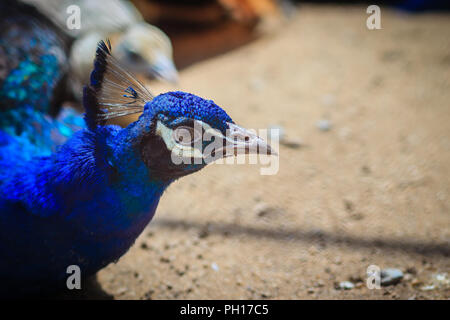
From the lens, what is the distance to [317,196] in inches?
86.6

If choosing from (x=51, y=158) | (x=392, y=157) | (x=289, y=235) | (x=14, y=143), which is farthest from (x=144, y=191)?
(x=392, y=157)

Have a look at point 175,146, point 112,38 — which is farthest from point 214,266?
point 112,38

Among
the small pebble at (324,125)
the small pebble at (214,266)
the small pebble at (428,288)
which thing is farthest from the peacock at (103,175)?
the small pebble at (324,125)

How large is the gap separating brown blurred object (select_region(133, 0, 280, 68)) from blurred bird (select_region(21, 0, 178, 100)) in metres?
0.91

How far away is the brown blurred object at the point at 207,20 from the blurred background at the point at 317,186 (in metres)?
0.07

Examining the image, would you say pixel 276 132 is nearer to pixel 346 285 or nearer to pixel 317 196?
pixel 317 196

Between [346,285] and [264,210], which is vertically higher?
[264,210]

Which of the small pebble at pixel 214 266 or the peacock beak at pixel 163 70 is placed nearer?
the small pebble at pixel 214 266

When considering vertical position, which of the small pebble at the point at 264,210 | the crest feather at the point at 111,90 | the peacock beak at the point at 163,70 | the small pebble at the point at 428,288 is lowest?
the small pebble at the point at 428,288

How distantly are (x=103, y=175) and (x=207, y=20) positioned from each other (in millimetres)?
3493

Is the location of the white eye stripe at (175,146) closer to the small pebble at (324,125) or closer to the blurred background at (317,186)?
the blurred background at (317,186)

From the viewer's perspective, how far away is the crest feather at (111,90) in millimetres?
1225

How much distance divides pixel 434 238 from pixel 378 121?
3.75 ft

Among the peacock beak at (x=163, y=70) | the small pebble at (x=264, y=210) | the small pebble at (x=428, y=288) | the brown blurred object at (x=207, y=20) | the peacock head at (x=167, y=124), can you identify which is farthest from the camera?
the brown blurred object at (x=207, y=20)
